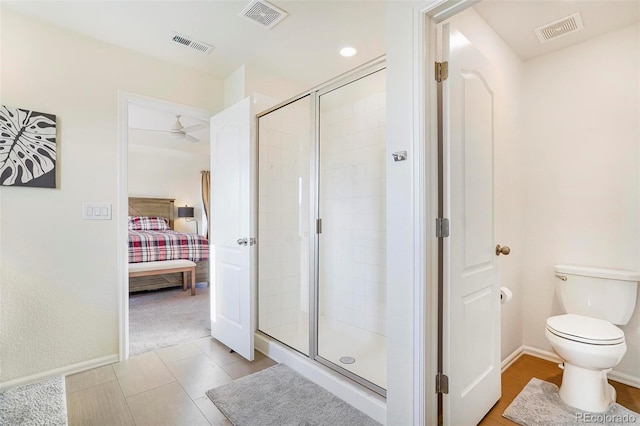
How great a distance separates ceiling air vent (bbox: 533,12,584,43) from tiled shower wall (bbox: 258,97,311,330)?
180 centimetres

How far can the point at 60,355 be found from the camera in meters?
2.25

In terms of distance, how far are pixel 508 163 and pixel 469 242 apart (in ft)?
3.65

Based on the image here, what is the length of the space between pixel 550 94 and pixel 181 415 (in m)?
3.38

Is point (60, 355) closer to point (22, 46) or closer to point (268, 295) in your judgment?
point (268, 295)

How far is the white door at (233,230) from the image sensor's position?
2.49 meters

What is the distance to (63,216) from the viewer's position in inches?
89.3

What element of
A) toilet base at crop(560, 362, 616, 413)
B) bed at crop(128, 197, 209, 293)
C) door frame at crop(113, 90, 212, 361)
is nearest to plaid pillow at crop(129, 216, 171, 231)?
bed at crop(128, 197, 209, 293)

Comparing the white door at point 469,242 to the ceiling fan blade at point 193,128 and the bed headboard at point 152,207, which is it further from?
the bed headboard at point 152,207

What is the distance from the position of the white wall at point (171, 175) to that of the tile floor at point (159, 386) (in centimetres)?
503

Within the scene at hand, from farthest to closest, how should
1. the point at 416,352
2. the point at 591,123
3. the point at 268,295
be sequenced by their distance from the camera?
the point at 268,295 < the point at 591,123 < the point at 416,352

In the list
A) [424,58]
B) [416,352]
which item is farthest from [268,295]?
[424,58]

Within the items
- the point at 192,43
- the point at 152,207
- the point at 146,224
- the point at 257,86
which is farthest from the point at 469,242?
the point at 152,207

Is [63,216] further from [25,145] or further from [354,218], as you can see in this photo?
[354,218]

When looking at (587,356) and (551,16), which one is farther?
(551,16)
